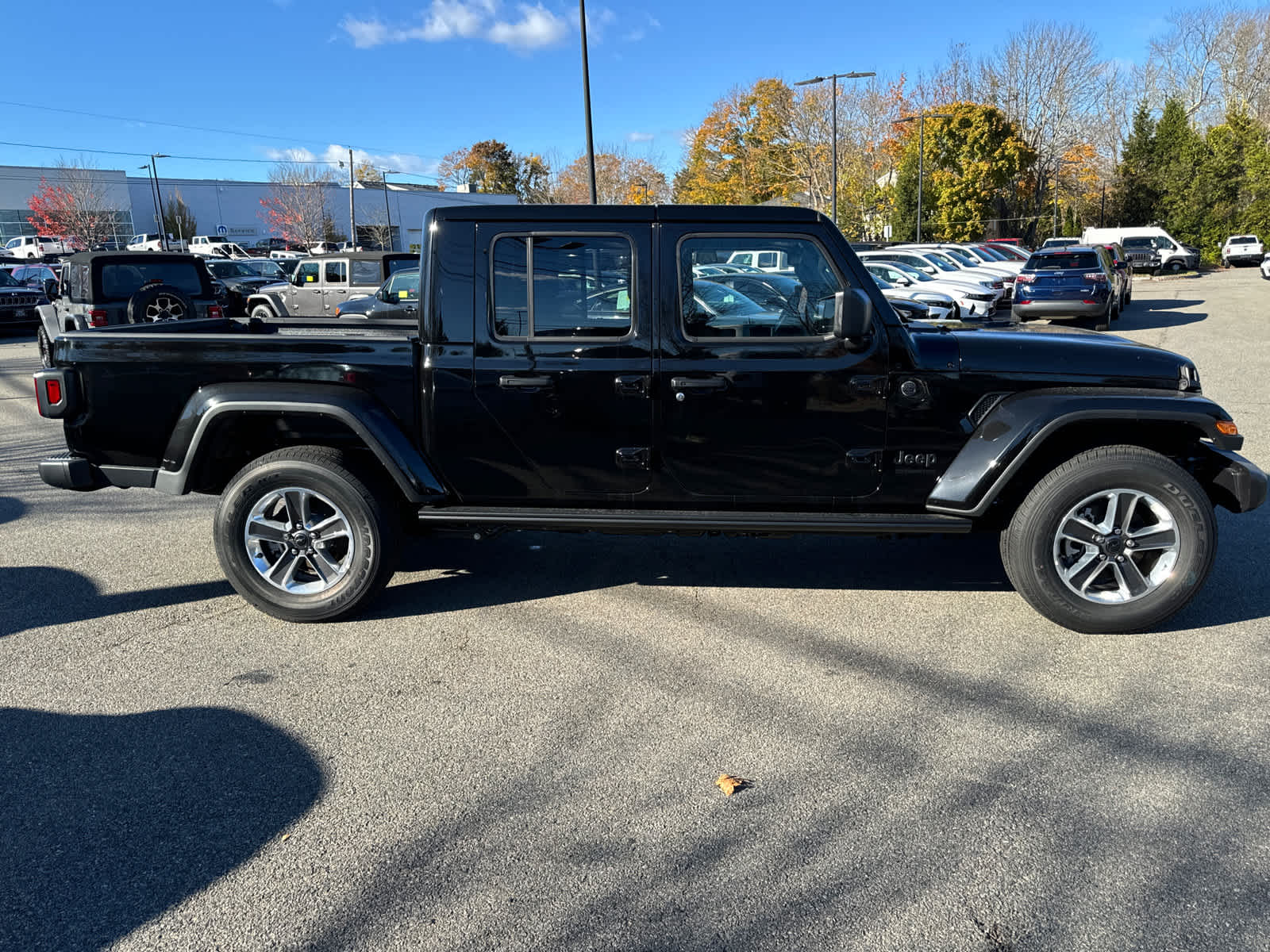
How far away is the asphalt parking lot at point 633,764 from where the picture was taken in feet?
8.54

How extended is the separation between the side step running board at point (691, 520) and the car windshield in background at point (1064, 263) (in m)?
17.0

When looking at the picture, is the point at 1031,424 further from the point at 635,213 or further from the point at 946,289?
the point at 946,289

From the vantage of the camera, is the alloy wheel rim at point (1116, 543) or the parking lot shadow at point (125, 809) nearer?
the parking lot shadow at point (125, 809)

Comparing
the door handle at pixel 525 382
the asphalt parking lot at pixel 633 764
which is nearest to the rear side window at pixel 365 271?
the asphalt parking lot at pixel 633 764

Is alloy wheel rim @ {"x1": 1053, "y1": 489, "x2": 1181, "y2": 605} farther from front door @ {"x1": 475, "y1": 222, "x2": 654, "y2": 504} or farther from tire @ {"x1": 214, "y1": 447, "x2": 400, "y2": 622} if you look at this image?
tire @ {"x1": 214, "y1": 447, "x2": 400, "y2": 622}

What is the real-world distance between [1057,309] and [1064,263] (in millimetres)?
2387

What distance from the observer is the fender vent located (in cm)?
435

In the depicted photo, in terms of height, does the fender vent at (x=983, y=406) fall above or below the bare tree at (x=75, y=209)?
below

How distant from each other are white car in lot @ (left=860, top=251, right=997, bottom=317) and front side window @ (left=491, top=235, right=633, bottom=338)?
14389mm

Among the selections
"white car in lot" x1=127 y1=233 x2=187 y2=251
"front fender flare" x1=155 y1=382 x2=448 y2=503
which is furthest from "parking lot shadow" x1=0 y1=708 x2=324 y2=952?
"white car in lot" x1=127 y1=233 x2=187 y2=251

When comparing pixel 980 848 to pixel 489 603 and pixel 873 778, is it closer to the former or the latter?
pixel 873 778

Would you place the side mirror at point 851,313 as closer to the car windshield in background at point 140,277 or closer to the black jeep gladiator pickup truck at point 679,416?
the black jeep gladiator pickup truck at point 679,416

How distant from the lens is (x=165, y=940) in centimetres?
252

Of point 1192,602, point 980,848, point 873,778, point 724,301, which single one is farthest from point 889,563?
point 980,848
